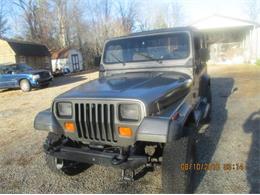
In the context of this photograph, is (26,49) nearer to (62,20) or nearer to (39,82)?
(39,82)

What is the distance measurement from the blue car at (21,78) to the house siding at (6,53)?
1008 cm

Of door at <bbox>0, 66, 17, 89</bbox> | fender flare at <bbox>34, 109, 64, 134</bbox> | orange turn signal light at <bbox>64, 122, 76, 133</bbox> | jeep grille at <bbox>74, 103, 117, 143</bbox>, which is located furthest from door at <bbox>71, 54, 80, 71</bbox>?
jeep grille at <bbox>74, 103, 117, 143</bbox>

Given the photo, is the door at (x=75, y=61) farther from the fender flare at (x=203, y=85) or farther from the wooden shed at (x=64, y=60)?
the fender flare at (x=203, y=85)

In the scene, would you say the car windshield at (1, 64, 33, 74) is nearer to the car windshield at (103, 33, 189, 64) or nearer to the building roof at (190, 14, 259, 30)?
the car windshield at (103, 33, 189, 64)

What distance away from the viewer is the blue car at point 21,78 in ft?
52.1

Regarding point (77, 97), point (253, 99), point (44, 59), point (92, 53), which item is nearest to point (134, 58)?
point (77, 97)

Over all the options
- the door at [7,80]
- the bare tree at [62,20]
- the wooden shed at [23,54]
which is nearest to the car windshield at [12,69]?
the door at [7,80]

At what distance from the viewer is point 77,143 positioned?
354 cm

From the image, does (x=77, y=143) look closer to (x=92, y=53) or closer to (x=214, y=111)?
(x=214, y=111)

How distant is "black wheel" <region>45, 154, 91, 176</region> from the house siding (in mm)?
25026

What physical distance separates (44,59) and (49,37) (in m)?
14.1

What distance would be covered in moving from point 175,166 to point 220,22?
26.5m

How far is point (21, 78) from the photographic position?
632 inches

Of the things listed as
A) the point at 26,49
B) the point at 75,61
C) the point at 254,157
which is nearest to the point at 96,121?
the point at 254,157
